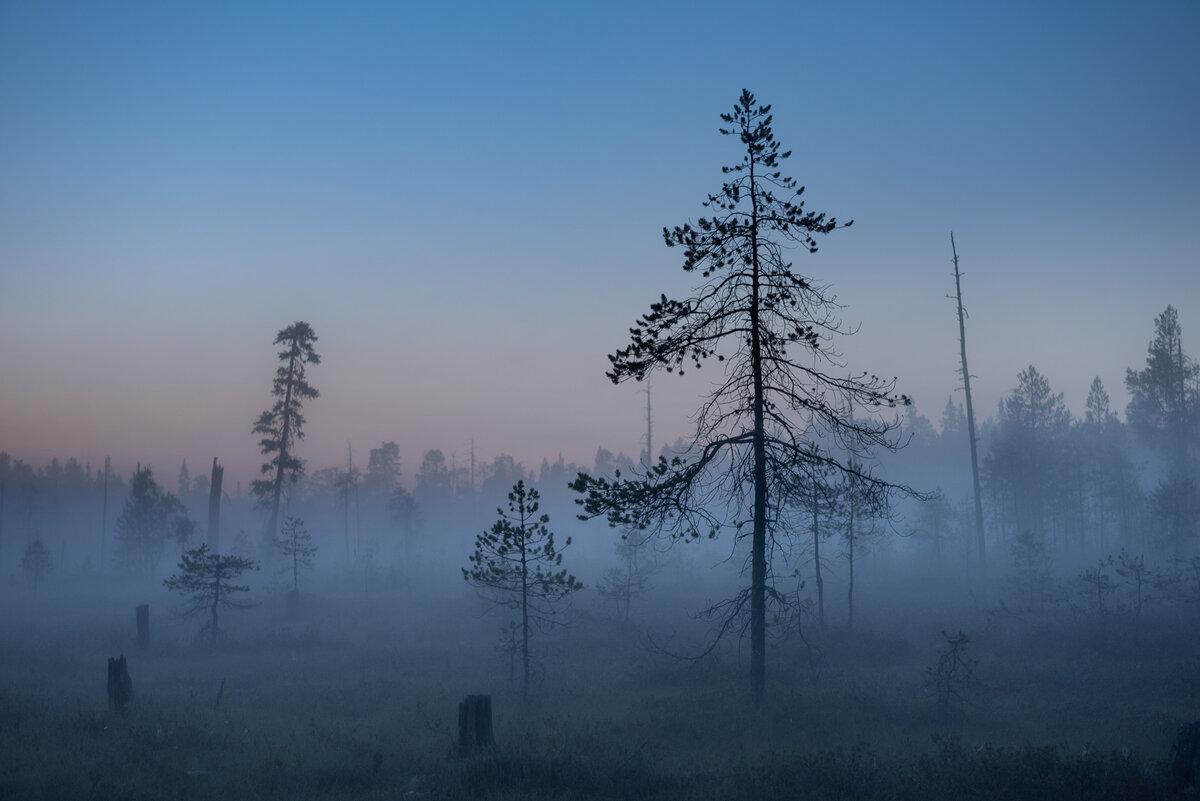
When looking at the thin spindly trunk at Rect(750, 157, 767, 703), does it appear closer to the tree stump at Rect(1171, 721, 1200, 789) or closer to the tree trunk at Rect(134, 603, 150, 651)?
the tree stump at Rect(1171, 721, 1200, 789)

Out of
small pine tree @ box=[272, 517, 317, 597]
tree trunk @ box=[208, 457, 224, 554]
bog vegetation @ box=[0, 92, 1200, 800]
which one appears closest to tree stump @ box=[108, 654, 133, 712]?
bog vegetation @ box=[0, 92, 1200, 800]

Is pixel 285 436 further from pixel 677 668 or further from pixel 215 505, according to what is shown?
pixel 677 668

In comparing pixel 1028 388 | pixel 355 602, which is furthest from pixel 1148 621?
pixel 1028 388

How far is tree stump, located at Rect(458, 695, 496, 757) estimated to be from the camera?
1287cm

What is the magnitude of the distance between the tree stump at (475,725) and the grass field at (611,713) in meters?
0.39

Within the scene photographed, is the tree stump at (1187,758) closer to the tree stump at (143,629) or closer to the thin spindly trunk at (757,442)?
the thin spindly trunk at (757,442)

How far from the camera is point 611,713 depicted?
16.4 m

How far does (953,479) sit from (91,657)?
375ft

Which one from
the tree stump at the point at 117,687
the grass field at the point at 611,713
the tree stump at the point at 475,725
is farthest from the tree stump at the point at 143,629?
the tree stump at the point at 475,725

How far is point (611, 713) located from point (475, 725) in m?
4.60

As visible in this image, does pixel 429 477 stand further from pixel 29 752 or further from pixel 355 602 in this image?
pixel 29 752

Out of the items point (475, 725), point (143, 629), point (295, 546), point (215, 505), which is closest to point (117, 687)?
point (475, 725)

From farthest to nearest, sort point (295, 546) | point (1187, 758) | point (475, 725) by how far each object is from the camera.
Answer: point (295, 546)
point (475, 725)
point (1187, 758)

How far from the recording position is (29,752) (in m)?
13.3
